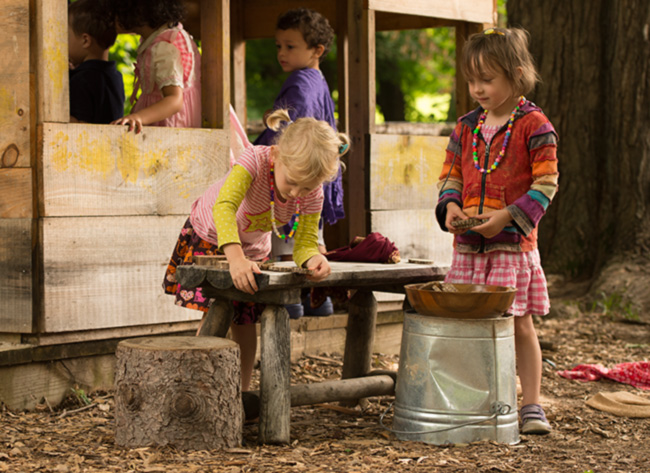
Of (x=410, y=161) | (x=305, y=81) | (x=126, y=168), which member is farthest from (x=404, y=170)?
(x=126, y=168)

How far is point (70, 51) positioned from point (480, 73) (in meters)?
2.75

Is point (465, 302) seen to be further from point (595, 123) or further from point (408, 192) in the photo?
point (595, 123)

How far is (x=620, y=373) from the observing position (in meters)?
5.73

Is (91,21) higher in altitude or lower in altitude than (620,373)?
higher

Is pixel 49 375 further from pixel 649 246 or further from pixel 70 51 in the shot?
Answer: pixel 649 246

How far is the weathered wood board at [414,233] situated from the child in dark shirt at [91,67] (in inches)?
74.1

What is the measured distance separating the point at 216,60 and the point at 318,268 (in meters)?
1.79

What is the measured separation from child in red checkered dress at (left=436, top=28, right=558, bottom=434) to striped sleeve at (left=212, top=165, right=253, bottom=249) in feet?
3.60

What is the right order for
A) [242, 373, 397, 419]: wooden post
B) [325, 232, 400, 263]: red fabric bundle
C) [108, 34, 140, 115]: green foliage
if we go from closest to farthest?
1. [242, 373, 397, 419]: wooden post
2. [325, 232, 400, 263]: red fabric bundle
3. [108, 34, 140, 115]: green foliage

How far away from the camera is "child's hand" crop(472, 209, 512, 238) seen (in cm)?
421

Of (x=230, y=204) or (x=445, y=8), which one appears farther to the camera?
(x=445, y=8)

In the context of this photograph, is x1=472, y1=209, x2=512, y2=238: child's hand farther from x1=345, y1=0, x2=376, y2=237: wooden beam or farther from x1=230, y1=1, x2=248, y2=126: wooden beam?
x1=230, y1=1, x2=248, y2=126: wooden beam

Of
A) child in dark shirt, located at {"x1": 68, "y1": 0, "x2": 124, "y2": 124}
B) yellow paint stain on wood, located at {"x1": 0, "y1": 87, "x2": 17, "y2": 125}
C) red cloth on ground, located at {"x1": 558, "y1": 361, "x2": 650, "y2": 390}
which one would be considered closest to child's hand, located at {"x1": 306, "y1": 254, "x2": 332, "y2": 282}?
yellow paint stain on wood, located at {"x1": 0, "y1": 87, "x2": 17, "y2": 125}

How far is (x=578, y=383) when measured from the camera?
570 centimetres
